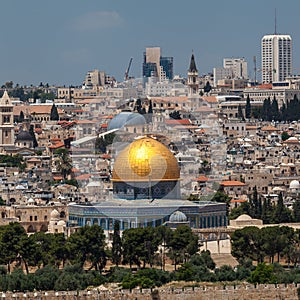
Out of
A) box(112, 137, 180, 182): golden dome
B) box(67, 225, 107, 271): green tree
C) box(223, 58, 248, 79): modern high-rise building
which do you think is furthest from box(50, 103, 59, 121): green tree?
box(67, 225, 107, 271): green tree

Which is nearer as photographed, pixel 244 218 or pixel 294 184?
pixel 244 218

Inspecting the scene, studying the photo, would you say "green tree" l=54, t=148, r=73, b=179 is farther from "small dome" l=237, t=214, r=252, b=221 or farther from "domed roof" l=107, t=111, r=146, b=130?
"small dome" l=237, t=214, r=252, b=221

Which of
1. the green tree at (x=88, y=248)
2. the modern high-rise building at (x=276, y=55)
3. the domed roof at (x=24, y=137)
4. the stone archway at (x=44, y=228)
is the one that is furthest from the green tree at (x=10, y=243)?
the modern high-rise building at (x=276, y=55)

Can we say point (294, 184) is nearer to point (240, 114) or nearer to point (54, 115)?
point (240, 114)

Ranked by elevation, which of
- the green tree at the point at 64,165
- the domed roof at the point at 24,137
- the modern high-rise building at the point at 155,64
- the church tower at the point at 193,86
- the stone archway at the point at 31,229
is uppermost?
the modern high-rise building at the point at 155,64

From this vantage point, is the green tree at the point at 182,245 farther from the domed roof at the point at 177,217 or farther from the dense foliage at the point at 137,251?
the domed roof at the point at 177,217

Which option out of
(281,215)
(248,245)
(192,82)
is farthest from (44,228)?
(192,82)
